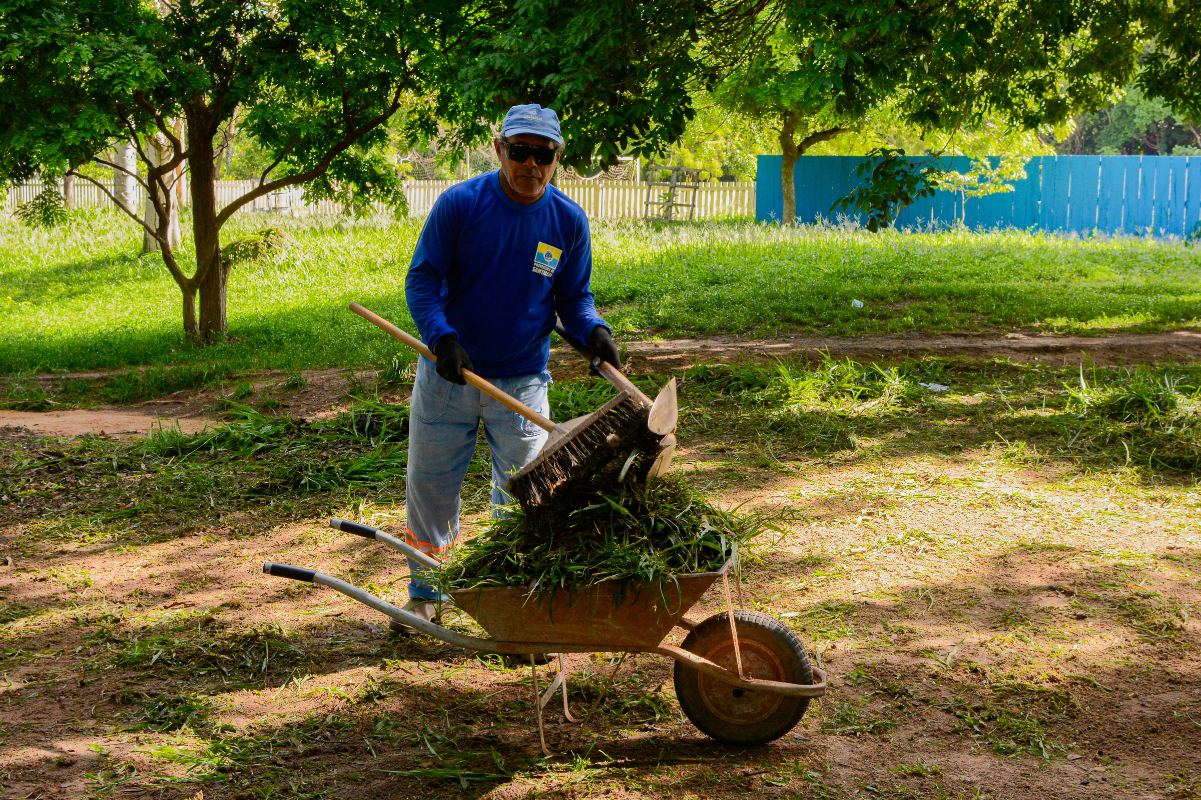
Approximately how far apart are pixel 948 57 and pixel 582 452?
777cm

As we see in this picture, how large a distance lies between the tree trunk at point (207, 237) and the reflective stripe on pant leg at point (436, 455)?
301 inches

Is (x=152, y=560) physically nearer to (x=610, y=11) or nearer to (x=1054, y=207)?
(x=610, y=11)

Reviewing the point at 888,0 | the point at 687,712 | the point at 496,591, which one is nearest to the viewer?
the point at 496,591

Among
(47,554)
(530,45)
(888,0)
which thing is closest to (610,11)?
(530,45)

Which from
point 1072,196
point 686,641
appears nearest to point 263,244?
point 686,641

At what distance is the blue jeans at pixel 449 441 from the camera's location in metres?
3.74

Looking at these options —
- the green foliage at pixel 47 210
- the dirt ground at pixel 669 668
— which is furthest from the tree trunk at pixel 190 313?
the dirt ground at pixel 669 668

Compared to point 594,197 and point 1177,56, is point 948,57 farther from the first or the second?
point 594,197

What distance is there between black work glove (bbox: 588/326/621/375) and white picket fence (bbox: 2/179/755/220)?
66.8ft

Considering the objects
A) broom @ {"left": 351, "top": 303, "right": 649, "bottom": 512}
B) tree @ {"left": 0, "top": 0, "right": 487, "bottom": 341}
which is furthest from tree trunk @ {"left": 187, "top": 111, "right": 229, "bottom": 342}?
broom @ {"left": 351, "top": 303, "right": 649, "bottom": 512}

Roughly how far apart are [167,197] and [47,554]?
23.7ft

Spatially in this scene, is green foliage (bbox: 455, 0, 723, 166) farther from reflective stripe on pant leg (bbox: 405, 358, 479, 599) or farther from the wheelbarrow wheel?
the wheelbarrow wheel

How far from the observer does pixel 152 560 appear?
16.2 ft

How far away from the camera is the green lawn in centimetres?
1035
